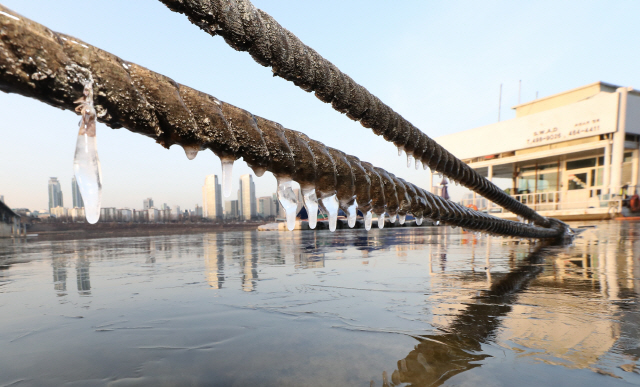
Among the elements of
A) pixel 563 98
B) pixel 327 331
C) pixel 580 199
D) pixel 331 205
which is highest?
pixel 563 98

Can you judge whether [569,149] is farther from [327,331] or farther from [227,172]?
[227,172]

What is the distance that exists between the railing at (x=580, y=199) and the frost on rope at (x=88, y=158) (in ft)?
49.6

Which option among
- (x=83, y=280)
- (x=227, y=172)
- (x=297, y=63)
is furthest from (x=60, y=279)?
(x=297, y=63)

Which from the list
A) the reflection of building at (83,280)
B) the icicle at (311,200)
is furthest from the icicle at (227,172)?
the reflection of building at (83,280)

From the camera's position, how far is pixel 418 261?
3896mm

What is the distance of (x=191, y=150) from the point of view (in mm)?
1104

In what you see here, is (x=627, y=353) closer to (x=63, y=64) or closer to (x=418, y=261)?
(x=63, y=64)

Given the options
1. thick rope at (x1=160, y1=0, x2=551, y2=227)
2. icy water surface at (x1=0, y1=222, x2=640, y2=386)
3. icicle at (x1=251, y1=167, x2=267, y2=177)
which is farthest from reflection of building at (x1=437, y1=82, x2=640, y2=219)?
icicle at (x1=251, y1=167, x2=267, y2=177)

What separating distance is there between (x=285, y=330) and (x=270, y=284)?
1150 mm

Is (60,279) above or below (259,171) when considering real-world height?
below

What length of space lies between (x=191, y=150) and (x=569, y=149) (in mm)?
19800

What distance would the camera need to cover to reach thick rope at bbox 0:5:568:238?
75cm

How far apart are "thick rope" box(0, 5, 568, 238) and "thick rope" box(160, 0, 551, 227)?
0.27 metres

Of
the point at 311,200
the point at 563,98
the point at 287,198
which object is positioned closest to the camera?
the point at 287,198
